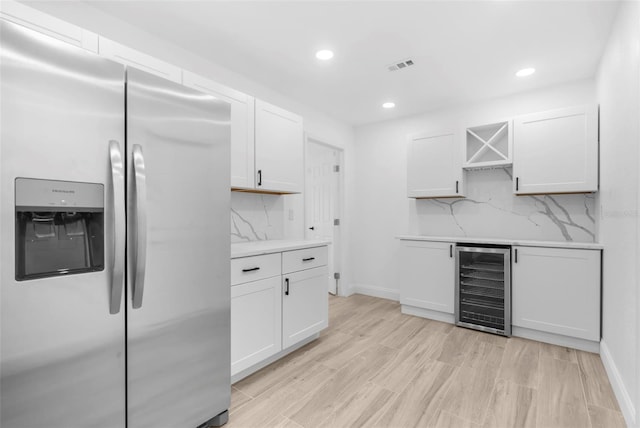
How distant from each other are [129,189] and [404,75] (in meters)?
2.71

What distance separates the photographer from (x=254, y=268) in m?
2.21

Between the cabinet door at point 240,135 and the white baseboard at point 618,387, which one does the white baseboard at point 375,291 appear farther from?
the cabinet door at point 240,135

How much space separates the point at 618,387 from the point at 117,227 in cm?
304

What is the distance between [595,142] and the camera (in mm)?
2807

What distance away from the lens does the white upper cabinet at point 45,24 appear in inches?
56.8

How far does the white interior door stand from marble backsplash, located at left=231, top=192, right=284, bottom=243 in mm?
1178

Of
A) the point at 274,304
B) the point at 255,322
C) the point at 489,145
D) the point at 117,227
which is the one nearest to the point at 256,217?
the point at 274,304

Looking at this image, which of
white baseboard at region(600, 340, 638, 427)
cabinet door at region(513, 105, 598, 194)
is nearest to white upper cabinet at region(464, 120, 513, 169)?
cabinet door at region(513, 105, 598, 194)

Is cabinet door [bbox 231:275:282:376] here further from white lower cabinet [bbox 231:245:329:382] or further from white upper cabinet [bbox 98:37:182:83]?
white upper cabinet [bbox 98:37:182:83]

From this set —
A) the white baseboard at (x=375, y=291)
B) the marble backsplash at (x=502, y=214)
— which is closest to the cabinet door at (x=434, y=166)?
the marble backsplash at (x=502, y=214)

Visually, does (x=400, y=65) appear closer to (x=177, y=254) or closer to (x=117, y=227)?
(x=177, y=254)

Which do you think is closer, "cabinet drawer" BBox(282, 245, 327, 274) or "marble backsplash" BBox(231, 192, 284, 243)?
"cabinet drawer" BBox(282, 245, 327, 274)

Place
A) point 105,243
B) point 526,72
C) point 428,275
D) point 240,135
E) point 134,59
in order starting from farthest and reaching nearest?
1. point 428,275
2. point 526,72
3. point 240,135
4. point 134,59
5. point 105,243

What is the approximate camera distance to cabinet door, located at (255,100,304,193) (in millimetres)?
2695
